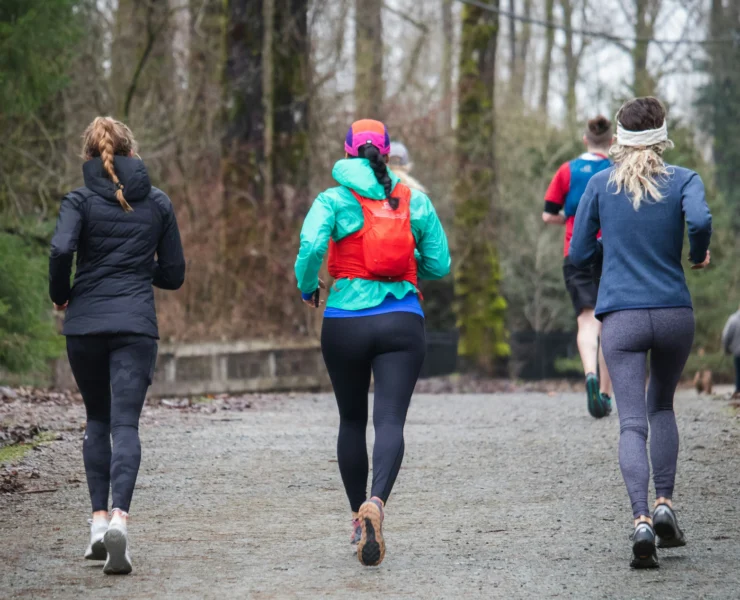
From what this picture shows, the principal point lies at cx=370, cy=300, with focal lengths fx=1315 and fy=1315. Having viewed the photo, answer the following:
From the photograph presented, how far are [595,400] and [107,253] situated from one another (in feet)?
18.0

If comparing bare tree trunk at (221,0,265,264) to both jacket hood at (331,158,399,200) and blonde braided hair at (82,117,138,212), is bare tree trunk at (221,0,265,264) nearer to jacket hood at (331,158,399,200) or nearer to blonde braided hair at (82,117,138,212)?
blonde braided hair at (82,117,138,212)

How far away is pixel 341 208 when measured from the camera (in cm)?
570

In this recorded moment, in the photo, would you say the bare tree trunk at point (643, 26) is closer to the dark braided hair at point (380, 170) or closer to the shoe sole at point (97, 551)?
the dark braided hair at point (380, 170)

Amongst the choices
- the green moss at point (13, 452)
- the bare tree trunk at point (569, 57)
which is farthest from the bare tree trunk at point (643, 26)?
the green moss at point (13, 452)

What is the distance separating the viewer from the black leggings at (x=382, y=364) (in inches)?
223

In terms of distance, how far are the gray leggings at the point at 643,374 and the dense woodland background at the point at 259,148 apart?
6.02 m

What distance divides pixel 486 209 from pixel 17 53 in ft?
44.6

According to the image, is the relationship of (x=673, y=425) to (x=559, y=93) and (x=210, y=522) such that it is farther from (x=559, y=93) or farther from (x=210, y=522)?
(x=559, y=93)

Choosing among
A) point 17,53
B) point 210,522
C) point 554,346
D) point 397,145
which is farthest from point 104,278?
point 554,346

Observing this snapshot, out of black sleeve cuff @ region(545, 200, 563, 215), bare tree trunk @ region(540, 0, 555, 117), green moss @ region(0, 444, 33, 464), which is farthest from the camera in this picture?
bare tree trunk @ region(540, 0, 555, 117)

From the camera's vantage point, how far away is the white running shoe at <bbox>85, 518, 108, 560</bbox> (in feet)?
18.3

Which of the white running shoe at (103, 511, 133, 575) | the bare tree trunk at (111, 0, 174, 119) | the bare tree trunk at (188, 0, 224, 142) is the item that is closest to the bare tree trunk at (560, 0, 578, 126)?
the bare tree trunk at (188, 0, 224, 142)

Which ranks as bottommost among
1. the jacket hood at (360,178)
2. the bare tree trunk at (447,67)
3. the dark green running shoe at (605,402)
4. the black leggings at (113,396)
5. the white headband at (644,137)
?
the dark green running shoe at (605,402)

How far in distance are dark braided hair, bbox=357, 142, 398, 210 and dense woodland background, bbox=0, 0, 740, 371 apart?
5325 millimetres
